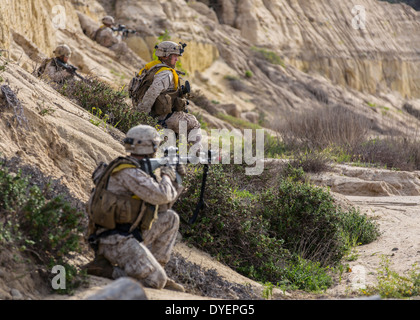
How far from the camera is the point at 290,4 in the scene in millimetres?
33844

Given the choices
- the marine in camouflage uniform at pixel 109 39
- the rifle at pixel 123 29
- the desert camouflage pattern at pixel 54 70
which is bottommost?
the desert camouflage pattern at pixel 54 70

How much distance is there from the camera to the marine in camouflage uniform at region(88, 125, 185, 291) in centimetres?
420

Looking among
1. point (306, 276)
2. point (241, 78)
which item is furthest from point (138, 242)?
point (241, 78)

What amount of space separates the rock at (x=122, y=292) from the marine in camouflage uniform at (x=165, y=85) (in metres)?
4.18


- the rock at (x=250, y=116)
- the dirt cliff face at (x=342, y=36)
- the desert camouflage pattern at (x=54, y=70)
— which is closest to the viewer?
the desert camouflage pattern at (x=54, y=70)

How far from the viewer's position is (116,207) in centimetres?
426

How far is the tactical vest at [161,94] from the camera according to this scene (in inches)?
297

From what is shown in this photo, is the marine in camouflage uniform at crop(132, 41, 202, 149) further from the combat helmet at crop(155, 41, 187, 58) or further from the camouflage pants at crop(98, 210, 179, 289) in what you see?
the camouflage pants at crop(98, 210, 179, 289)

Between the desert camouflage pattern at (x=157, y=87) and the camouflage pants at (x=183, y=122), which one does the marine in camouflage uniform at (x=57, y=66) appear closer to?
the desert camouflage pattern at (x=157, y=87)

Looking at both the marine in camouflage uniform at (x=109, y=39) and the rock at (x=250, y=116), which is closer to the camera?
the marine in camouflage uniform at (x=109, y=39)

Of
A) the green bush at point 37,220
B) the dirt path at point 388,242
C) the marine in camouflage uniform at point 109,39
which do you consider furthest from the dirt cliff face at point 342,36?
the green bush at point 37,220

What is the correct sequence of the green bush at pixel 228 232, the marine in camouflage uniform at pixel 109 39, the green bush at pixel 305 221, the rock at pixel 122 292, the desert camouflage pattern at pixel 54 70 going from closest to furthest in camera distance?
the rock at pixel 122 292, the green bush at pixel 228 232, the green bush at pixel 305 221, the desert camouflage pattern at pixel 54 70, the marine in camouflage uniform at pixel 109 39

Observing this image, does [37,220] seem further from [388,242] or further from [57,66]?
[57,66]
